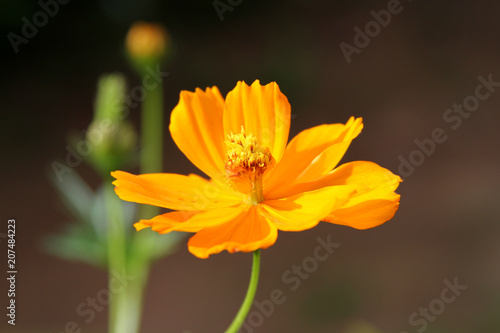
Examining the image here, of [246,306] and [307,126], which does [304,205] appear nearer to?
[246,306]

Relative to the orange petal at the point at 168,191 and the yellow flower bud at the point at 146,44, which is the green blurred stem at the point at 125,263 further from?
the yellow flower bud at the point at 146,44

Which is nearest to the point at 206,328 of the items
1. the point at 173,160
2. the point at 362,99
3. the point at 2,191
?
the point at 173,160

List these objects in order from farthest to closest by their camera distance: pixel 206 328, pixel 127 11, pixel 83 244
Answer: pixel 127 11 → pixel 206 328 → pixel 83 244

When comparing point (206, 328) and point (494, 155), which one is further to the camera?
point (494, 155)

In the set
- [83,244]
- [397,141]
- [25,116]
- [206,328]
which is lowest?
[206,328]

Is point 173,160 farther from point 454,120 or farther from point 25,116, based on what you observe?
point 454,120

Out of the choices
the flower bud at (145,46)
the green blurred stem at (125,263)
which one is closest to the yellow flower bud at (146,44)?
the flower bud at (145,46)

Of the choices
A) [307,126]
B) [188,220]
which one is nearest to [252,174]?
[188,220]

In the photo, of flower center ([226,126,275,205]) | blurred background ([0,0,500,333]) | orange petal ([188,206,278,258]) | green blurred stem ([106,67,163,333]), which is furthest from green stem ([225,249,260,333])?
blurred background ([0,0,500,333])
